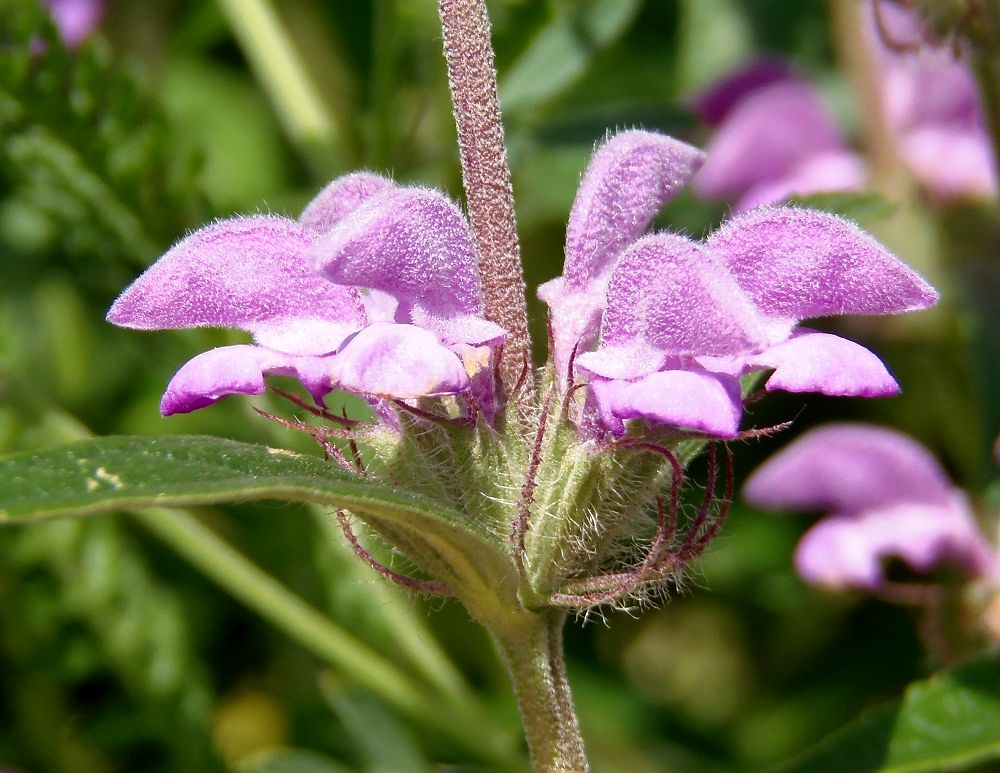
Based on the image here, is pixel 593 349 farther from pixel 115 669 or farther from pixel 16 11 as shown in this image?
pixel 115 669

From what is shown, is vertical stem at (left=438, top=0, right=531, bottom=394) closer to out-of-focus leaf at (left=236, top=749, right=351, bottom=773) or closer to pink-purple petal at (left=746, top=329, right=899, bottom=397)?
pink-purple petal at (left=746, top=329, right=899, bottom=397)

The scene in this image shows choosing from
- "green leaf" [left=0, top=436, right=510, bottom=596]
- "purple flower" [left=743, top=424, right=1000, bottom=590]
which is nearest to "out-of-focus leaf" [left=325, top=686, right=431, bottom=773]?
"purple flower" [left=743, top=424, right=1000, bottom=590]

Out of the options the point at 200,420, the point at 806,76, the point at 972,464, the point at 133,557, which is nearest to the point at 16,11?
the point at 200,420

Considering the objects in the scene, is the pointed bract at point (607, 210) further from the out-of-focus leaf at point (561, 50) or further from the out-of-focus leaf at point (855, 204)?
the out-of-focus leaf at point (561, 50)

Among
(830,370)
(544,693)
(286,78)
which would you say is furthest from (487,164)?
(286,78)

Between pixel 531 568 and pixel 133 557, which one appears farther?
pixel 133 557

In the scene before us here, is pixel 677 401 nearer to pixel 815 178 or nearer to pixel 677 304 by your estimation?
pixel 677 304

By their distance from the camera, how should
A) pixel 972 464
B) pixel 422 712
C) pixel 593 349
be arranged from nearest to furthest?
pixel 593 349 < pixel 422 712 < pixel 972 464

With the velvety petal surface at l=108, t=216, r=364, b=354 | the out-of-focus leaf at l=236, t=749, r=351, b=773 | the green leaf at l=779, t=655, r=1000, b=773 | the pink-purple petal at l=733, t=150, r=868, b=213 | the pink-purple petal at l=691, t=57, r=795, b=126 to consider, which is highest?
the velvety petal surface at l=108, t=216, r=364, b=354
